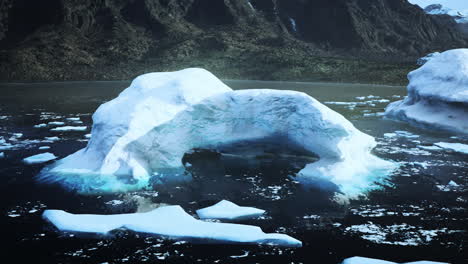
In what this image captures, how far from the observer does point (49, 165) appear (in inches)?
397

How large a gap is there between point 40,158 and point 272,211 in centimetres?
682

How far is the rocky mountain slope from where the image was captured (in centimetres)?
6228

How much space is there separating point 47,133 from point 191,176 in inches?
325

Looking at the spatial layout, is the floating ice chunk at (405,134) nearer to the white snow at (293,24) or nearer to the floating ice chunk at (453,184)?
the floating ice chunk at (453,184)

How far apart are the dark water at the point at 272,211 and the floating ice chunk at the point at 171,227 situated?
5.9 inches

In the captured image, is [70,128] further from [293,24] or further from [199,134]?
[293,24]

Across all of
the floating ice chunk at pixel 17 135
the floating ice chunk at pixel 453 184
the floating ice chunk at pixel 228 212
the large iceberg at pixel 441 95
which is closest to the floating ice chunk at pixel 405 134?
the large iceberg at pixel 441 95

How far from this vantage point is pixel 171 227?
6293 millimetres

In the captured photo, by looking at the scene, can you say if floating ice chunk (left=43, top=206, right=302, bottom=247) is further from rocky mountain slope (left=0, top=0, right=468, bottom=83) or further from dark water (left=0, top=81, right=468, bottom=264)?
rocky mountain slope (left=0, top=0, right=468, bottom=83)

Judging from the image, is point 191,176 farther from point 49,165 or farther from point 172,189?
point 49,165

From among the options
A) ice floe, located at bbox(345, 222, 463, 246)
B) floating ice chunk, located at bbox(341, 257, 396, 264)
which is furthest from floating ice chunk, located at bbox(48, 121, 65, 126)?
floating ice chunk, located at bbox(341, 257, 396, 264)

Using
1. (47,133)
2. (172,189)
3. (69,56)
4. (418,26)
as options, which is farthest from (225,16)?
(172,189)

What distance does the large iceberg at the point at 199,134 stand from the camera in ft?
29.8

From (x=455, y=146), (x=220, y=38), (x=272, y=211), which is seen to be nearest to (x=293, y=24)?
(x=220, y=38)
